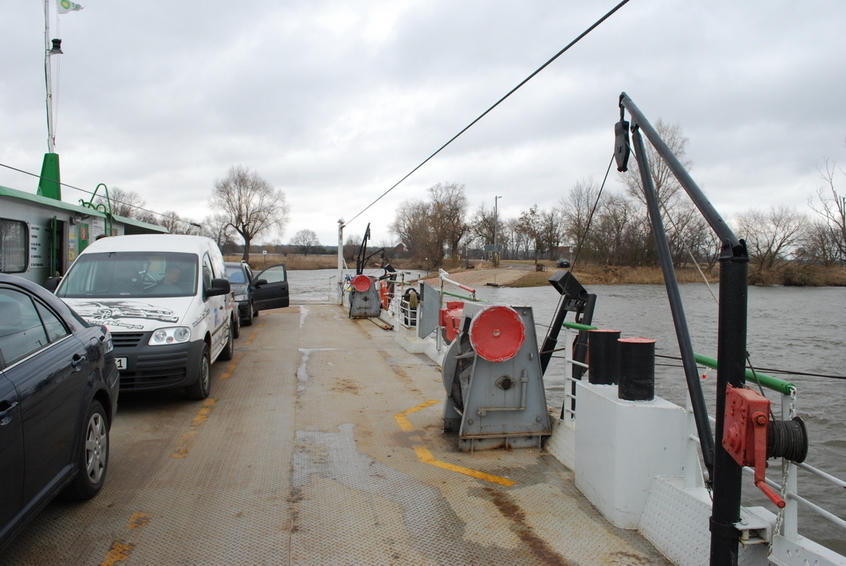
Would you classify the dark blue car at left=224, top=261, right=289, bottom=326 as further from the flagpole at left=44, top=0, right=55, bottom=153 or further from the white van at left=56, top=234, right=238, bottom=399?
the white van at left=56, top=234, right=238, bottom=399

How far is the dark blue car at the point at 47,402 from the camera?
9.49 ft

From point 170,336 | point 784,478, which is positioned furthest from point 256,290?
point 784,478

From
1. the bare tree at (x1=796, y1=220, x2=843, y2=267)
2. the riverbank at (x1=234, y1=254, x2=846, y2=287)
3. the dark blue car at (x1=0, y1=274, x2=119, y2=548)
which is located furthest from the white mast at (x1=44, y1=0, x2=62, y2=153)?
the bare tree at (x1=796, y1=220, x2=843, y2=267)

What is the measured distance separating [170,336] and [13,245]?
473 cm

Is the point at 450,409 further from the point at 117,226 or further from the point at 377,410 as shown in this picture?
the point at 117,226

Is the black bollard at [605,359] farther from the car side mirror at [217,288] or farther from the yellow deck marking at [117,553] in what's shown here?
the car side mirror at [217,288]

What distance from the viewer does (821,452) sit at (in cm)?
894

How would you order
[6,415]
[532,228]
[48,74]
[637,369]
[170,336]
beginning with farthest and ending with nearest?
[532,228] < [48,74] < [170,336] < [637,369] < [6,415]

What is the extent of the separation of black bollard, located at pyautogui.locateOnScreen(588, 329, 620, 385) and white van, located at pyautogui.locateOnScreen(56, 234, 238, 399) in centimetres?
428

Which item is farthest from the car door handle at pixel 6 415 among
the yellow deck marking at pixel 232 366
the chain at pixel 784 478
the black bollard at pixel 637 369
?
the yellow deck marking at pixel 232 366

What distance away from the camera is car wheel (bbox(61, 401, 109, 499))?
3863 millimetres

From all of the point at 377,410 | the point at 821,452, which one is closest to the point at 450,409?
the point at 377,410

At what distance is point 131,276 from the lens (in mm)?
7434

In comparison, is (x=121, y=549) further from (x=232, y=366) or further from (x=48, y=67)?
(x=48, y=67)
